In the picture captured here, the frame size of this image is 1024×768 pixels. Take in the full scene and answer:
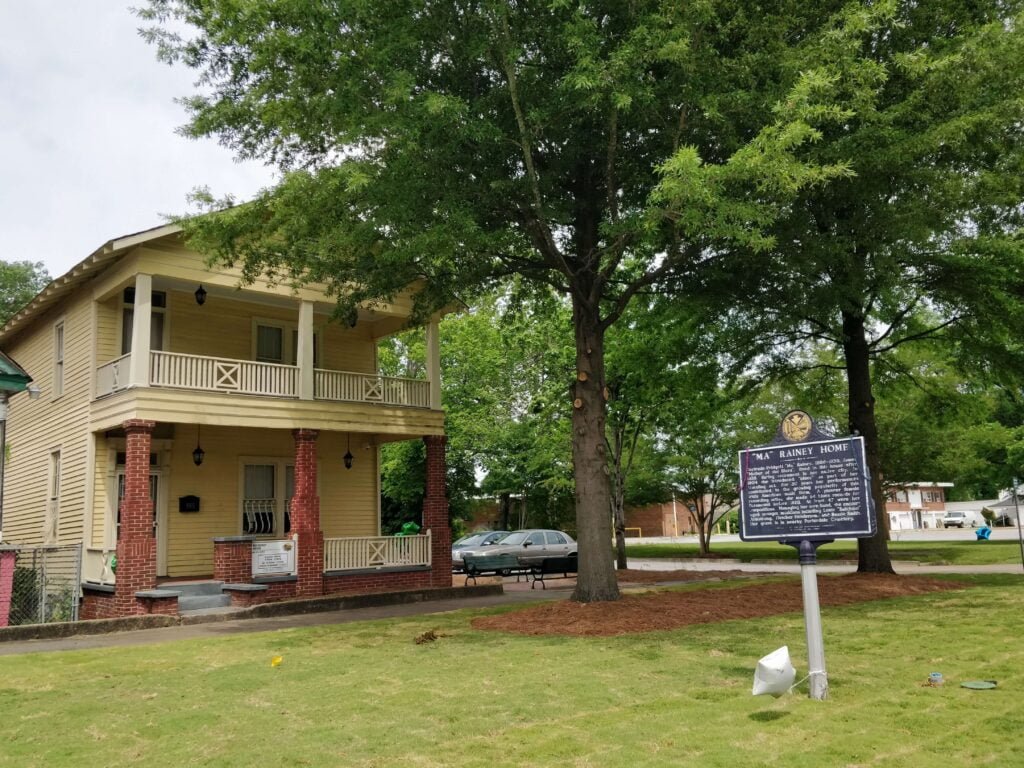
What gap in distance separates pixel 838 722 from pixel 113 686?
6946 mm

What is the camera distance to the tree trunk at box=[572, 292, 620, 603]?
546 inches

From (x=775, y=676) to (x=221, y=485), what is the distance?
Result: 1545cm

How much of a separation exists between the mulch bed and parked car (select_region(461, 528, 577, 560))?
1041 cm

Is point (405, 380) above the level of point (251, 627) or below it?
above

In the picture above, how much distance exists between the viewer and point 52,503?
19688 millimetres

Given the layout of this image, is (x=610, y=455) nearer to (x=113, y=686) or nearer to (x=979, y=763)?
(x=113, y=686)

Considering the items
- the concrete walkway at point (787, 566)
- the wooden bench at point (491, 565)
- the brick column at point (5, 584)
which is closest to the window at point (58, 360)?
the brick column at point (5, 584)

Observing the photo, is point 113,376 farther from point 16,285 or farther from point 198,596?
point 16,285

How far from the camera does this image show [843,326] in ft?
61.5

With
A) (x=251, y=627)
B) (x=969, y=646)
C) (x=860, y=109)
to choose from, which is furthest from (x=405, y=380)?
(x=969, y=646)

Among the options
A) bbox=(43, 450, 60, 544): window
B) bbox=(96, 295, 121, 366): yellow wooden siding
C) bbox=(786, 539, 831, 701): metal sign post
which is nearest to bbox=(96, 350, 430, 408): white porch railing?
bbox=(96, 295, 121, 366): yellow wooden siding

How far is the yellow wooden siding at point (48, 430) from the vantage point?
59.9 ft

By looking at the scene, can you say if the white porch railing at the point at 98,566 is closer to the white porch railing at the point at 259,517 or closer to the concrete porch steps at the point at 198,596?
the concrete porch steps at the point at 198,596

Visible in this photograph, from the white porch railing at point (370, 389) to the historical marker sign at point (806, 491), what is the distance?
12.5 metres
